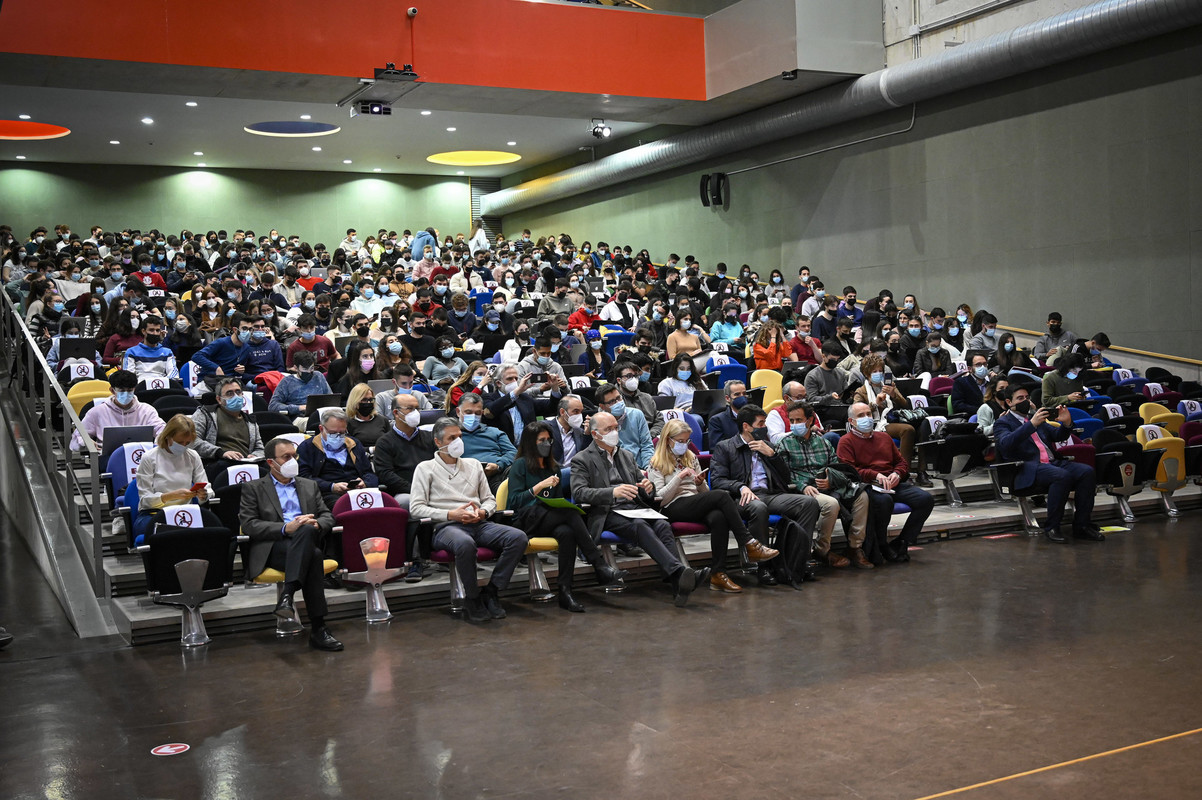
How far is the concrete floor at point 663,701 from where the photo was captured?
3805 mm

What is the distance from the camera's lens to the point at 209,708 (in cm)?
472

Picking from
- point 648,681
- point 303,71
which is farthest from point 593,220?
point 648,681

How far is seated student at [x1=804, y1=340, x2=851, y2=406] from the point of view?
967 centimetres

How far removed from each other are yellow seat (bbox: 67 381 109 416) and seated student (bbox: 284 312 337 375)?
174 centimetres

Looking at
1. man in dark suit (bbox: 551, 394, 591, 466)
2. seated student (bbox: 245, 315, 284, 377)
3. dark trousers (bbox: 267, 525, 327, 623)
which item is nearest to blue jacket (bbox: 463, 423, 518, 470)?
man in dark suit (bbox: 551, 394, 591, 466)

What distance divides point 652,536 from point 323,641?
6.84ft

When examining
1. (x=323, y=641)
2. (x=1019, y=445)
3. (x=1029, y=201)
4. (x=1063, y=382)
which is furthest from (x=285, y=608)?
(x=1029, y=201)

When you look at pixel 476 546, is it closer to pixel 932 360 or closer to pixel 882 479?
pixel 882 479

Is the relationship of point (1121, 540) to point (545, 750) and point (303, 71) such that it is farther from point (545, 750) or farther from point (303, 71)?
point (303, 71)

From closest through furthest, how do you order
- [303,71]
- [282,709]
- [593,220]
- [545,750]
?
[545,750] → [282,709] → [303,71] → [593,220]

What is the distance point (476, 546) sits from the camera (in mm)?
6375

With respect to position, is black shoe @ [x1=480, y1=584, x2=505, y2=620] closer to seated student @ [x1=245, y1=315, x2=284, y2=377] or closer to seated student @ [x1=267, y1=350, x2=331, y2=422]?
seated student @ [x1=267, y1=350, x2=331, y2=422]

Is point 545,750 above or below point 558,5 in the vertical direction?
below

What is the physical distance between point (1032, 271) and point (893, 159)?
3132 mm
